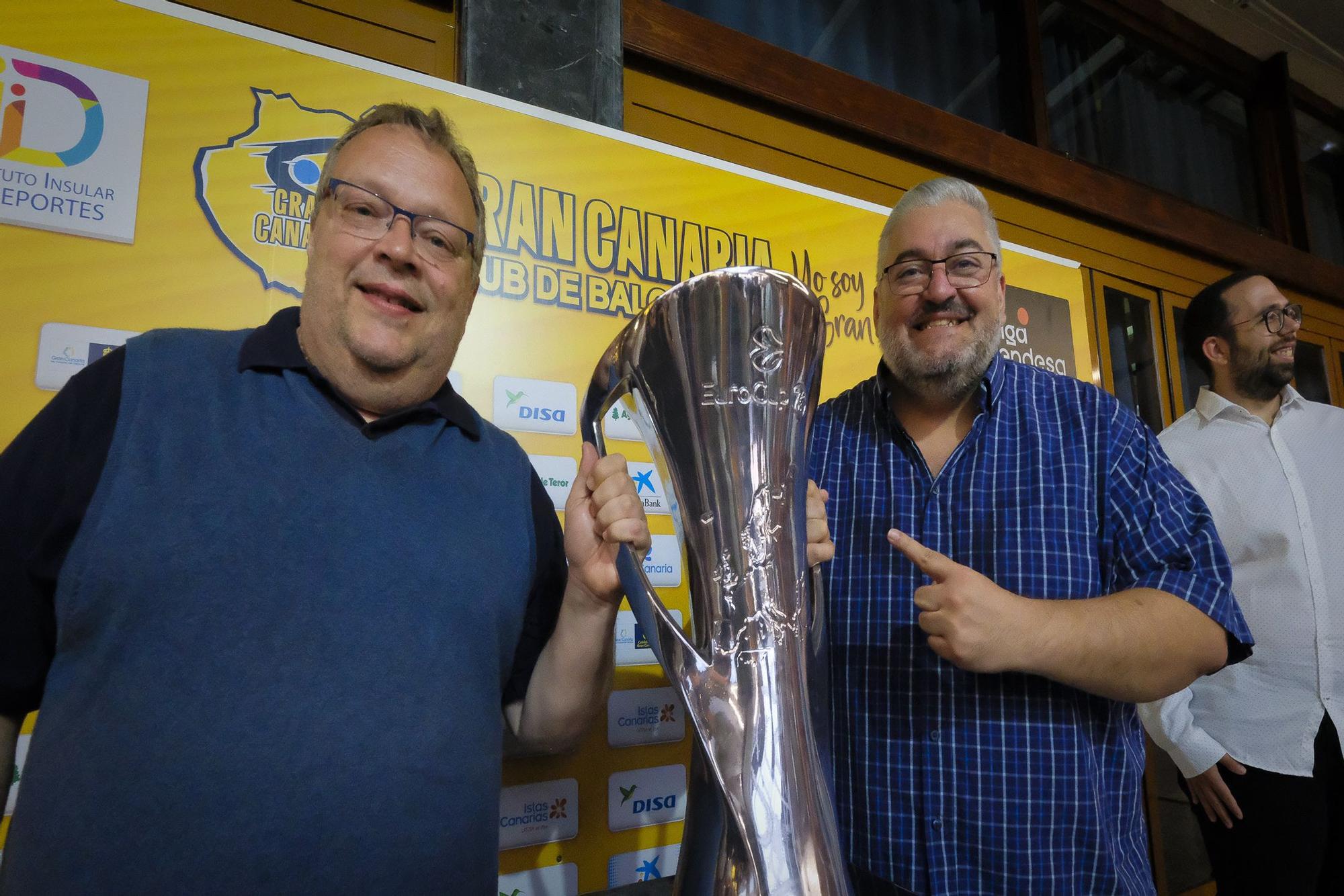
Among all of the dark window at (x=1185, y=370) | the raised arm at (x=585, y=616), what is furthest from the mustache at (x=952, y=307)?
the dark window at (x=1185, y=370)

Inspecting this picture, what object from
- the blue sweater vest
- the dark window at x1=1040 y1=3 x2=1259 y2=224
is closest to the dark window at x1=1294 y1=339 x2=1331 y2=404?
the dark window at x1=1040 y1=3 x2=1259 y2=224

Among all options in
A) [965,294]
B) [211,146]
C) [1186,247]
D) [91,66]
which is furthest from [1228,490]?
[91,66]

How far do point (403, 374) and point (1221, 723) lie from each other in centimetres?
178

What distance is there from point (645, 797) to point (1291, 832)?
1313mm

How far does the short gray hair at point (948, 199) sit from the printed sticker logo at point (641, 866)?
3.56 ft

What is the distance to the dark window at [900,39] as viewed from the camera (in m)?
1.99

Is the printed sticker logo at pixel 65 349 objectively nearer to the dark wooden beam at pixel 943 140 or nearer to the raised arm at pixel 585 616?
the raised arm at pixel 585 616

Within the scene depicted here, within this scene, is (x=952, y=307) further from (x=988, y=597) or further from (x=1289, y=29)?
(x=1289, y=29)

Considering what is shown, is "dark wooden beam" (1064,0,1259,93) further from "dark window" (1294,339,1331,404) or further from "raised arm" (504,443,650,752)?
"raised arm" (504,443,650,752)

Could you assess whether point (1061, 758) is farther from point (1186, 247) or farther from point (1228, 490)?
point (1186, 247)

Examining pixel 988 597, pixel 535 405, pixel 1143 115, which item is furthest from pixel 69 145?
pixel 1143 115

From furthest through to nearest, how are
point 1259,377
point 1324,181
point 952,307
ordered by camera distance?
point 1324,181, point 1259,377, point 952,307

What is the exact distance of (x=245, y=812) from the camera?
24.9 inches

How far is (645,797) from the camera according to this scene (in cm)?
122
